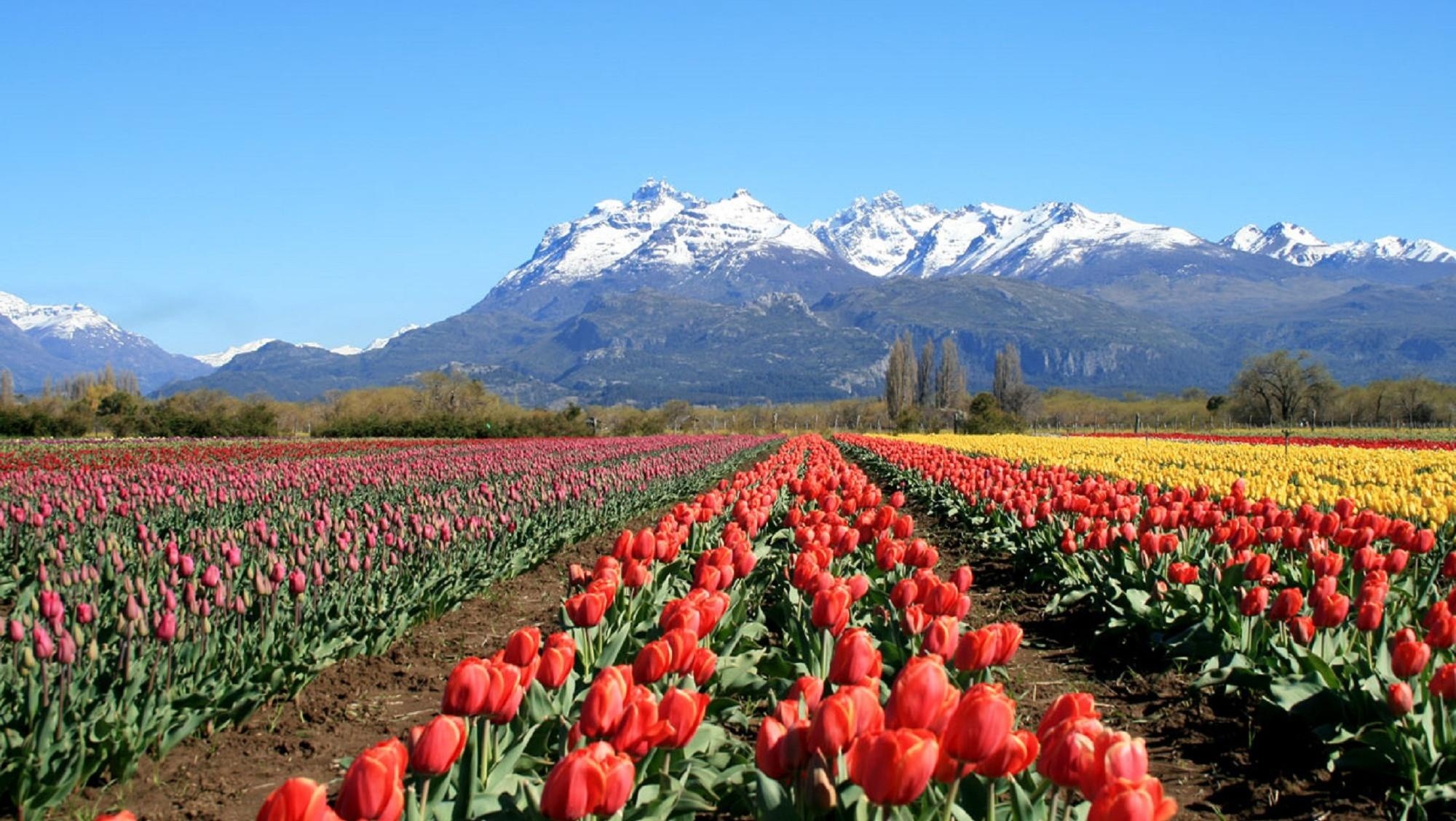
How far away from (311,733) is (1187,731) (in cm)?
426

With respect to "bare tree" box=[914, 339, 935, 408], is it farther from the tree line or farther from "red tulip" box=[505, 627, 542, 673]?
"red tulip" box=[505, 627, 542, 673]

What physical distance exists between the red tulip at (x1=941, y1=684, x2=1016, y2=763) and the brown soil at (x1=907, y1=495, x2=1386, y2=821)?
236 centimetres

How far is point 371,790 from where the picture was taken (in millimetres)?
2105

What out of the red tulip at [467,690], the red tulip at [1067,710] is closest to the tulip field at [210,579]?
the red tulip at [467,690]

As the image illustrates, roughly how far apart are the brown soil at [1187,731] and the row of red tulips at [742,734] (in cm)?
95

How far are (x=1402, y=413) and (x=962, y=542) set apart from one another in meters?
89.5

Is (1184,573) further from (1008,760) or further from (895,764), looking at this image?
(895,764)

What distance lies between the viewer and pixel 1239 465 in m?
17.2

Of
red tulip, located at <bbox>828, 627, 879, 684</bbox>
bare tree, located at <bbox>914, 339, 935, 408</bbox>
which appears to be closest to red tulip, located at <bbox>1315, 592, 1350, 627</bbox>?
red tulip, located at <bbox>828, 627, 879, 684</bbox>

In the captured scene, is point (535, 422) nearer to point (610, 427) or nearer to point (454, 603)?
point (610, 427)

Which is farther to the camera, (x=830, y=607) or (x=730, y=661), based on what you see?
(x=730, y=661)

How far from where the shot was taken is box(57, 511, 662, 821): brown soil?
4371 millimetres

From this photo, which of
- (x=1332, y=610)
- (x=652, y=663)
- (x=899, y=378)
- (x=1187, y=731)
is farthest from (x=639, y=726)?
(x=899, y=378)

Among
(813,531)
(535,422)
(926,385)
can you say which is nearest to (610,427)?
(535,422)
